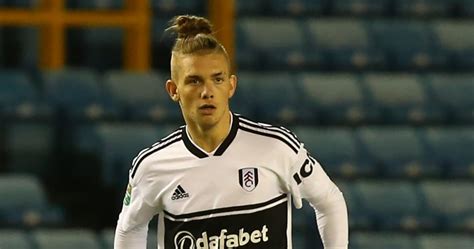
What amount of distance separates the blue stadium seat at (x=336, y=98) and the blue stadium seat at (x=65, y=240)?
2.14 m

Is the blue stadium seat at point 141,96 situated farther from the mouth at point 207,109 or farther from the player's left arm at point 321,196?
the mouth at point 207,109

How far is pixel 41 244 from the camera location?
683 cm

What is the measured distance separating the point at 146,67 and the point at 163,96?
0.64m

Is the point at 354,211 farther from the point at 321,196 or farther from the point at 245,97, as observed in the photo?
the point at 321,196

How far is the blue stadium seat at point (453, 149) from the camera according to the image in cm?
834

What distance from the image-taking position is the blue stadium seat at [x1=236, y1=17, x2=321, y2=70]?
8.93 m

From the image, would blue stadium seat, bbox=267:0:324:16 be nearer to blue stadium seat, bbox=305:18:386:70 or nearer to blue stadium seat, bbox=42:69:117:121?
blue stadium seat, bbox=305:18:386:70

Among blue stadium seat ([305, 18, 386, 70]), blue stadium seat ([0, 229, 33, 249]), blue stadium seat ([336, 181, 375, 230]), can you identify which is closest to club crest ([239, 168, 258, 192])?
blue stadium seat ([0, 229, 33, 249])

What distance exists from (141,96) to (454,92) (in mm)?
2083

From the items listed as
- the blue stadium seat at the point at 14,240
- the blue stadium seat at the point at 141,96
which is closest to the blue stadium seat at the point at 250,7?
the blue stadium seat at the point at 141,96

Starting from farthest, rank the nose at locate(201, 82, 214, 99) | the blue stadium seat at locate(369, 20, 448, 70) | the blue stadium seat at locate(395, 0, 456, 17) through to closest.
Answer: the blue stadium seat at locate(395, 0, 456, 17) → the blue stadium seat at locate(369, 20, 448, 70) → the nose at locate(201, 82, 214, 99)

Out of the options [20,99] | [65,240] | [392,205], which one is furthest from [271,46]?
[65,240]

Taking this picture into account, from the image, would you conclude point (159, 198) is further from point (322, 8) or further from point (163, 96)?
point (322, 8)

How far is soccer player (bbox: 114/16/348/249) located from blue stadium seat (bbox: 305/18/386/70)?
5.33 m
